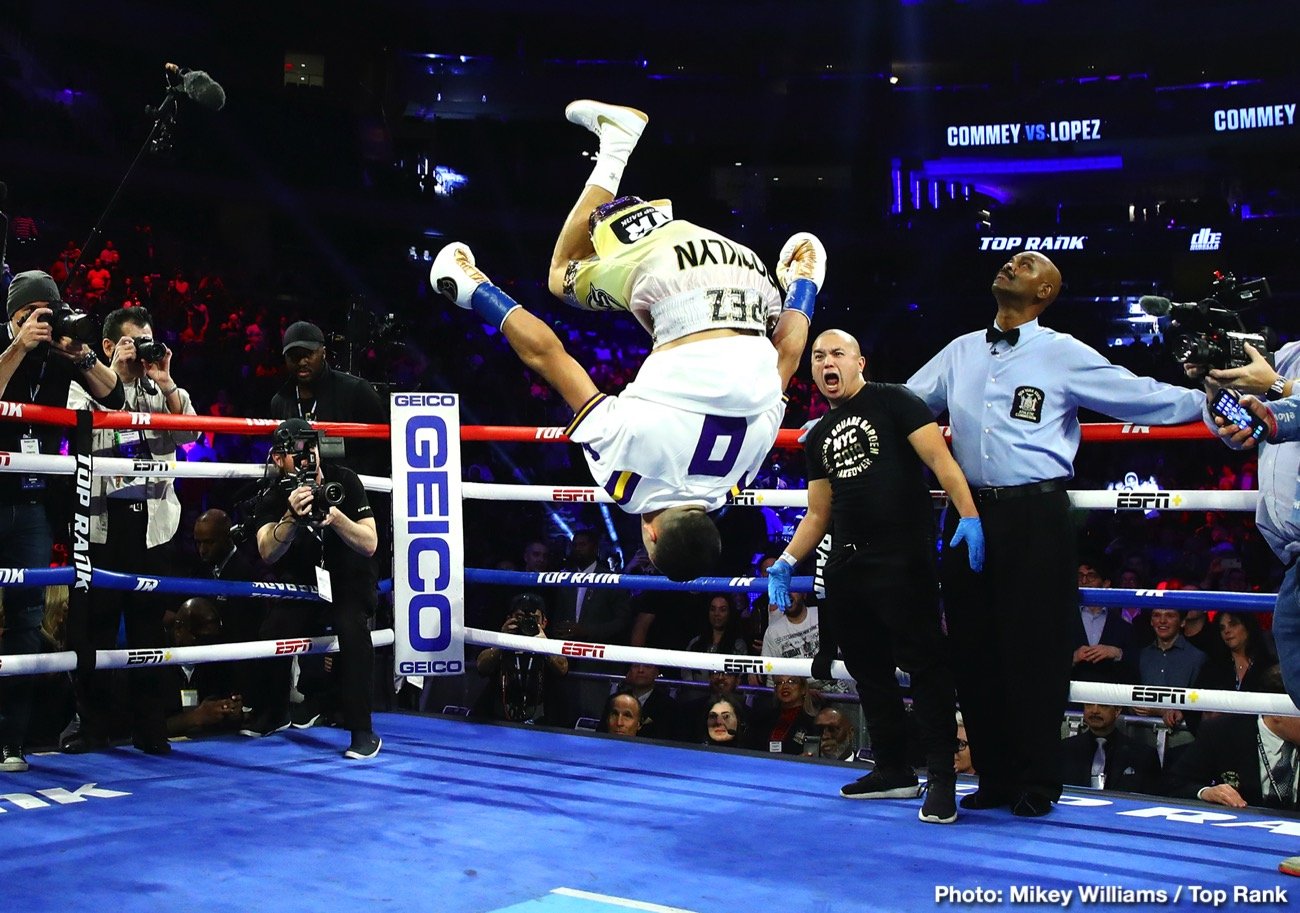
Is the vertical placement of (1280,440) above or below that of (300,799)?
above

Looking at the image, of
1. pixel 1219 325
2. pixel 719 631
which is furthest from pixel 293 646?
pixel 1219 325

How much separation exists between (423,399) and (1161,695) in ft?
9.29

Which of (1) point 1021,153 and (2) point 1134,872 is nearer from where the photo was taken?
(2) point 1134,872

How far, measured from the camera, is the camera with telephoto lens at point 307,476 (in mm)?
4270

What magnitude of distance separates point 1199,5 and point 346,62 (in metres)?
14.3

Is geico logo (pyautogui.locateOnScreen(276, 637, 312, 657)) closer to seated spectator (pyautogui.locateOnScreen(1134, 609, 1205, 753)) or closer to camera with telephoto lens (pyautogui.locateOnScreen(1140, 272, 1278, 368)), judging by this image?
camera with telephoto lens (pyautogui.locateOnScreen(1140, 272, 1278, 368))

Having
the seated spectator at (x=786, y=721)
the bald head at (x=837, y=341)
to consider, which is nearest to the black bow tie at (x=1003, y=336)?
the bald head at (x=837, y=341)

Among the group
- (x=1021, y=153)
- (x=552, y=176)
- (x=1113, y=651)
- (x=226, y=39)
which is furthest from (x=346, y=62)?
(x=1113, y=651)

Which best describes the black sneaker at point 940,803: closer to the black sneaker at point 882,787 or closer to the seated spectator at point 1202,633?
the black sneaker at point 882,787

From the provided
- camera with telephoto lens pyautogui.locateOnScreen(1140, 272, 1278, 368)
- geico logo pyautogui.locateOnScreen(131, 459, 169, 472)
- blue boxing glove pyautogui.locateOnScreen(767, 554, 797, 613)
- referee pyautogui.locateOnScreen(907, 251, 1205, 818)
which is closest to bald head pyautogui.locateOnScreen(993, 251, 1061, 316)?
referee pyautogui.locateOnScreen(907, 251, 1205, 818)

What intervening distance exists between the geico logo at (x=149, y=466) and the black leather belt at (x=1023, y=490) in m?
2.70

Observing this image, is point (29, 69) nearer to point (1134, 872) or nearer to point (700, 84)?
point (700, 84)

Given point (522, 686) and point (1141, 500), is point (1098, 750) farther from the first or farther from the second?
point (522, 686)

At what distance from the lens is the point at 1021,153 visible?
68.4 ft
